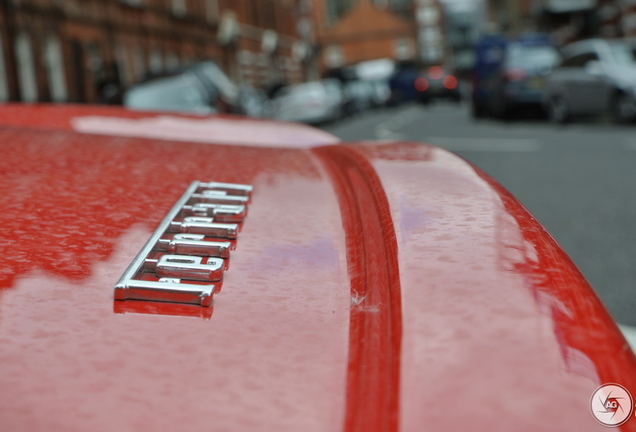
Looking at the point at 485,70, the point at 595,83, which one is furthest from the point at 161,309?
the point at 485,70

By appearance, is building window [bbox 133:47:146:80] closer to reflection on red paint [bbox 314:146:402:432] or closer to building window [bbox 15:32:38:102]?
building window [bbox 15:32:38:102]

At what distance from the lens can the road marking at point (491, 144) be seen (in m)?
9.92

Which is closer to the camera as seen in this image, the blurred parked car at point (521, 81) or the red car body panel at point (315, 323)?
the red car body panel at point (315, 323)

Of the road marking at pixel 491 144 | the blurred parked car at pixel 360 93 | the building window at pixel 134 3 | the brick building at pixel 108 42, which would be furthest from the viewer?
the blurred parked car at pixel 360 93

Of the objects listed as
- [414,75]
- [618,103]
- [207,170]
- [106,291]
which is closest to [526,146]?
[618,103]

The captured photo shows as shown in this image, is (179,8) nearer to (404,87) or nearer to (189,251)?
(404,87)

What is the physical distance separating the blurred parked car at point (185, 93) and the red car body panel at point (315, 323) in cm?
822

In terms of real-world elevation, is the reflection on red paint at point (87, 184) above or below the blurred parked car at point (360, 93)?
below

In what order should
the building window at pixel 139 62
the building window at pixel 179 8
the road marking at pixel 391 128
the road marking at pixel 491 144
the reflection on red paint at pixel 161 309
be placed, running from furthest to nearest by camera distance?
1. the building window at pixel 179 8
2. the building window at pixel 139 62
3. the road marking at pixel 391 128
4. the road marking at pixel 491 144
5. the reflection on red paint at pixel 161 309

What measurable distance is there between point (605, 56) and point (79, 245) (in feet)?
43.0

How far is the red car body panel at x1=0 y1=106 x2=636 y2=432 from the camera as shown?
0.67m

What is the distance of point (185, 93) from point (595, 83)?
676 centimetres

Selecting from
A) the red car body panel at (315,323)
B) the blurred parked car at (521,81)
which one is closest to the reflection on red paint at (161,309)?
the red car body panel at (315,323)

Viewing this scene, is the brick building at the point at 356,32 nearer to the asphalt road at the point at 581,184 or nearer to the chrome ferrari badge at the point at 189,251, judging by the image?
the asphalt road at the point at 581,184
